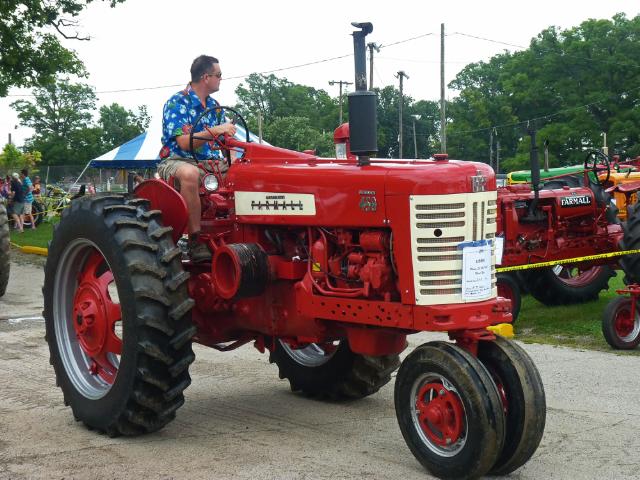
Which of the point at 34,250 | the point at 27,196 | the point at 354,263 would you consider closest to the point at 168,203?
the point at 354,263

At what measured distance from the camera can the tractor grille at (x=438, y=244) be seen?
4.58 meters

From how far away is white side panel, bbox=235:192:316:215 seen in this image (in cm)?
516

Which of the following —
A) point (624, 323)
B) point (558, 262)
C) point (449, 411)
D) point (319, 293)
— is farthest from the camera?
point (558, 262)

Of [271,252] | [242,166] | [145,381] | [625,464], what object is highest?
[242,166]

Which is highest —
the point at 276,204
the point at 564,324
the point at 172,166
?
the point at 172,166

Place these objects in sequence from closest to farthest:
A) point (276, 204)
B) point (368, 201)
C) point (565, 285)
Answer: point (368, 201), point (276, 204), point (565, 285)

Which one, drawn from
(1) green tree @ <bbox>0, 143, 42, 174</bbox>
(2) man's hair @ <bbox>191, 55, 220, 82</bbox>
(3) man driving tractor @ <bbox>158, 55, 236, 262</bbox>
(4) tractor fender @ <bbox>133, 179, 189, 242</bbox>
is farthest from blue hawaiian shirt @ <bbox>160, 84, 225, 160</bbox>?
(1) green tree @ <bbox>0, 143, 42, 174</bbox>

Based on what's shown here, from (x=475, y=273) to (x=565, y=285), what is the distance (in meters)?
7.46

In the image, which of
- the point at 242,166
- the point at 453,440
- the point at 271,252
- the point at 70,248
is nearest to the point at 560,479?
the point at 453,440

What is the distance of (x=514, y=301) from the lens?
10.4m

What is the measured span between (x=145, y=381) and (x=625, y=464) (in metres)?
2.69

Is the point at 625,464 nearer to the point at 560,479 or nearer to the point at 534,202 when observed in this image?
the point at 560,479

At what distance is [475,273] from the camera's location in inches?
183

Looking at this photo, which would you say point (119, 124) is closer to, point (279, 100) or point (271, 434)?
point (279, 100)
